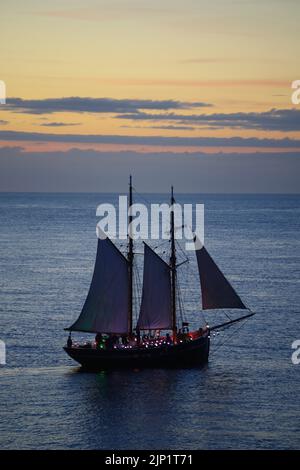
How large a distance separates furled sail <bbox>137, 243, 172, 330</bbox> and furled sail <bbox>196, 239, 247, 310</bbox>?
9.33 feet

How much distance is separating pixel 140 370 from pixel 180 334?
478 cm

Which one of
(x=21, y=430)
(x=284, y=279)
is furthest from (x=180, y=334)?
(x=284, y=279)

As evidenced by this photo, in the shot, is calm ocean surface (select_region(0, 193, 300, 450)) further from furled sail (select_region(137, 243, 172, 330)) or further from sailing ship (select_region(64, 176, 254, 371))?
furled sail (select_region(137, 243, 172, 330))

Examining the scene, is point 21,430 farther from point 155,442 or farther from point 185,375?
point 185,375

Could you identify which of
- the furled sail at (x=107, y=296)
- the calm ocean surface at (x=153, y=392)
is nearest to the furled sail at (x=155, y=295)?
the furled sail at (x=107, y=296)

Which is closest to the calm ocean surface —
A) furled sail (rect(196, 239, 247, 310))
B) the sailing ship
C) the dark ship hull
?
the dark ship hull

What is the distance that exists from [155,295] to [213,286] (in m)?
4.62

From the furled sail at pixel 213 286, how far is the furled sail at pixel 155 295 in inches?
112

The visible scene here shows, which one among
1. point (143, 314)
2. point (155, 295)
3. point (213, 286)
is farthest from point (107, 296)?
point (213, 286)

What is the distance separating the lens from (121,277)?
83812 mm

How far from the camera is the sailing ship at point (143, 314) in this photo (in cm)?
8000

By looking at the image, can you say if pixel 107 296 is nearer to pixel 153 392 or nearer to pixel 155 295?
pixel 155 295

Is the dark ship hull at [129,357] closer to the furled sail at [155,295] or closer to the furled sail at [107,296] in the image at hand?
the furled sail at [107,296]
